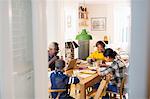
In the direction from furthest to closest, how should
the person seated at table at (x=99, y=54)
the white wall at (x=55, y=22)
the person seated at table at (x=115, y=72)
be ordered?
1. the white wall at (x=55, y=22)
2. the person seated at table at (x=99, y=54)
3. the person seated at table at (x=115, y=72)

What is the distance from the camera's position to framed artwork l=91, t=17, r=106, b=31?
276 inches

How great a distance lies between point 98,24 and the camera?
279 inches

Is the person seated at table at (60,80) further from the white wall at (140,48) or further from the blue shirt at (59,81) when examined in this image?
the white wall at (140,48)

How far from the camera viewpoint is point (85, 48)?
6.84m

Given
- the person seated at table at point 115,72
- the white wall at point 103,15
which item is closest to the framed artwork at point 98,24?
the white wall at point 103,15

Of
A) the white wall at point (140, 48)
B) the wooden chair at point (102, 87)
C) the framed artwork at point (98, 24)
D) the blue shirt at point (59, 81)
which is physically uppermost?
the framed artwork at point (98, 24)

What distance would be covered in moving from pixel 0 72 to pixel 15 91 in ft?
0.36

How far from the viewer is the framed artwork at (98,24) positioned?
7000 millimetres

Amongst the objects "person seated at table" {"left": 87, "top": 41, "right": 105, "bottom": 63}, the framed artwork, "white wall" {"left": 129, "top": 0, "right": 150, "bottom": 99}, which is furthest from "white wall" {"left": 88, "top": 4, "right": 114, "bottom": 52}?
"white wall" {"left": 129, "top": 0, "right": 150, "bottom": 99}

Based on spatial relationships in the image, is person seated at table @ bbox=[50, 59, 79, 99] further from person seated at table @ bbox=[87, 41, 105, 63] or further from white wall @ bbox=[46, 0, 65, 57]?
white wall @ bbox=[46, 0, 65, 57]

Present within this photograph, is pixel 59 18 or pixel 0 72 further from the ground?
pixel 59 18

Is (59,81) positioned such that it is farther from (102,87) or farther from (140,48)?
(140,48)

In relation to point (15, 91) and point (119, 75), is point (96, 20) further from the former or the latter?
point (15, 91)

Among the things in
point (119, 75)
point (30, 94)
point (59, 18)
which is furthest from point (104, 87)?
point (30, 94)
